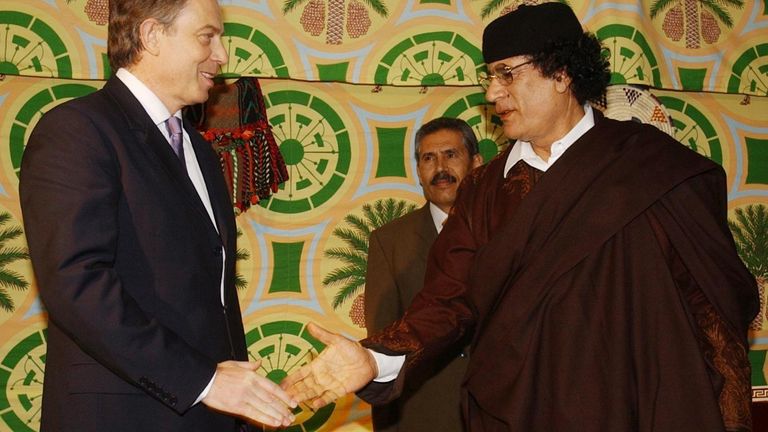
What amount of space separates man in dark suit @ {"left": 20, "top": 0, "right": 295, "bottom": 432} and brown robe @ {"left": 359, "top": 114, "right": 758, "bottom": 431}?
0.57 m

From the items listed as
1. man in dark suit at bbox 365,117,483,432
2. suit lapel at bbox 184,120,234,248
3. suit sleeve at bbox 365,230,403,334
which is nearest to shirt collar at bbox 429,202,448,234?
man in dark suit at bbox 365,117,483,432

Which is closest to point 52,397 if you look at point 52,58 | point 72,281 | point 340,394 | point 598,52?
point 72,281

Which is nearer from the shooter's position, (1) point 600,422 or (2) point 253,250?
(1) point 600,422

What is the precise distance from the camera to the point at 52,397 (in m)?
1.86

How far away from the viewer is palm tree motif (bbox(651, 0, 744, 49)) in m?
3.79

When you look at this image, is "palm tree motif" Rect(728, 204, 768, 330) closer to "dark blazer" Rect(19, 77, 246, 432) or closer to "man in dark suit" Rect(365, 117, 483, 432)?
"man in dark suit" Rect(365, 117, 483, 432)

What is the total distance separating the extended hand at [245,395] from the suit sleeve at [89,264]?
37mm

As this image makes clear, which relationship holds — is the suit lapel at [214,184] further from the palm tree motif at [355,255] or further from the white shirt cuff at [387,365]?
the palm tree motif at [355,255]

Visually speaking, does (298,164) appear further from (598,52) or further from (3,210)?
(598,52)

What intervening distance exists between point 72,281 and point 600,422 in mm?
1153

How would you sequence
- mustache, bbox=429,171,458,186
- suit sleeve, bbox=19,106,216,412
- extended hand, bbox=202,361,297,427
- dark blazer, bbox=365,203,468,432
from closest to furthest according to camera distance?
1. suit sleeve, bbox=19,106,216,412
2. extended hand, bbox=202,361,297,427
3. dark blazer, bbox=365,203,468,432
4. mustache, bbox=429,171,458,186

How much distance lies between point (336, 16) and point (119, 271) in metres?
1.96

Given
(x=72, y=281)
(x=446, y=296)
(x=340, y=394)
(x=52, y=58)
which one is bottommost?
(x=340, y=394)

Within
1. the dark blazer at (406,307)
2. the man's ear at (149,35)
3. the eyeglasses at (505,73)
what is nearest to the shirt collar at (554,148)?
the eyeglasses at (505,73)
